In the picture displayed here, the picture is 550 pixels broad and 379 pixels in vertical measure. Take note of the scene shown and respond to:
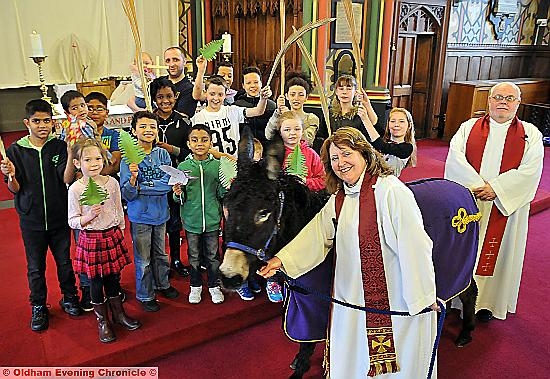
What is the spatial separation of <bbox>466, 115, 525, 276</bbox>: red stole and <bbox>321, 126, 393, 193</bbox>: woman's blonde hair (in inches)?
55.7

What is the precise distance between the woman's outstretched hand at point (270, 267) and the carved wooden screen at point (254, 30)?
5.38m

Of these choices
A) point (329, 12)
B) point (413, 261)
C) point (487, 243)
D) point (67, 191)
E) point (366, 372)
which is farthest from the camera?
point (329, 12)

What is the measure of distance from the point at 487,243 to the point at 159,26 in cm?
716

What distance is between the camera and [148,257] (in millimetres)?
3127

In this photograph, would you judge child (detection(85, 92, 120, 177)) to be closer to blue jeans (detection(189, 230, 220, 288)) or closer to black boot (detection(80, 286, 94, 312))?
blue jeans (detection(189, 230, 220, 288))

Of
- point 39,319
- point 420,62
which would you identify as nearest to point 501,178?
point 39,319

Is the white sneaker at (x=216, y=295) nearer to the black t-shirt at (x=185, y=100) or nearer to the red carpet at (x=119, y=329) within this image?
the red carpet at (x=119, y=329)

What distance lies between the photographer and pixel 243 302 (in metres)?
3.46

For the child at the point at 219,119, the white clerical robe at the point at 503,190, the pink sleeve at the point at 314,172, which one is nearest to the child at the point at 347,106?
the pink sleeve at the point at 314,172

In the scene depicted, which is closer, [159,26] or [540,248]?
[540,248]

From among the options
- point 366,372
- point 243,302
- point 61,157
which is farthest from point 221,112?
point 366,372

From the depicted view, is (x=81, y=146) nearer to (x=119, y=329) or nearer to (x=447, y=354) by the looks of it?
(x=119, y=329)

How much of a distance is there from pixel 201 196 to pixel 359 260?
1.27m

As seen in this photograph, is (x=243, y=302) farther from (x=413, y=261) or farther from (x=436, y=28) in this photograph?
(x=436, y=28)
